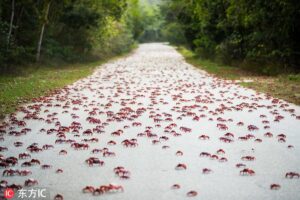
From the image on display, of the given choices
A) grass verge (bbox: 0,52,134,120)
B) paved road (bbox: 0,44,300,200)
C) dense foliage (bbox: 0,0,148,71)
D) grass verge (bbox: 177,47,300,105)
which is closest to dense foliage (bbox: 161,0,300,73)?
grass verge (bbox: 177,47,300,105)

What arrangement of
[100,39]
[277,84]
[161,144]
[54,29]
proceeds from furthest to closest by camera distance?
[100,39], [54,29], [277,84], [161,144]

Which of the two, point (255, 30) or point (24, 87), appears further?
point (255, 30)

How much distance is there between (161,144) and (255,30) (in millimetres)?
15981

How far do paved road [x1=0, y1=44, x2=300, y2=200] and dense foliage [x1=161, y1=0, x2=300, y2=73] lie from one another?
6.94 m

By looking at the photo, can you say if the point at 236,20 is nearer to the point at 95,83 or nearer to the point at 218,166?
the point at 95,83

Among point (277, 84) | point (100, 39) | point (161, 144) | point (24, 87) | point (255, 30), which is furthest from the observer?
point (100, 39)

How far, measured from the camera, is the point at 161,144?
8125mm

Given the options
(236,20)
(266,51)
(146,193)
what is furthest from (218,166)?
(236,20)

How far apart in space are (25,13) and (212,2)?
1255cm

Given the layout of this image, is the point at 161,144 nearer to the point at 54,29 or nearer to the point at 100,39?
the point at 54,29

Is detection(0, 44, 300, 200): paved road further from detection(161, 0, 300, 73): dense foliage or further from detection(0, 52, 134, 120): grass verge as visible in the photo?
detection(161, 0, 300, 73): dense foliage

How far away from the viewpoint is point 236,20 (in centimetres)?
2439

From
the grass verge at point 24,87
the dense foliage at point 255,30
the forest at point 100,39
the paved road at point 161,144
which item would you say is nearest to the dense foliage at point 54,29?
the forest at point 100,39

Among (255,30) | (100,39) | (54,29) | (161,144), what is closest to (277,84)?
(255,30)
